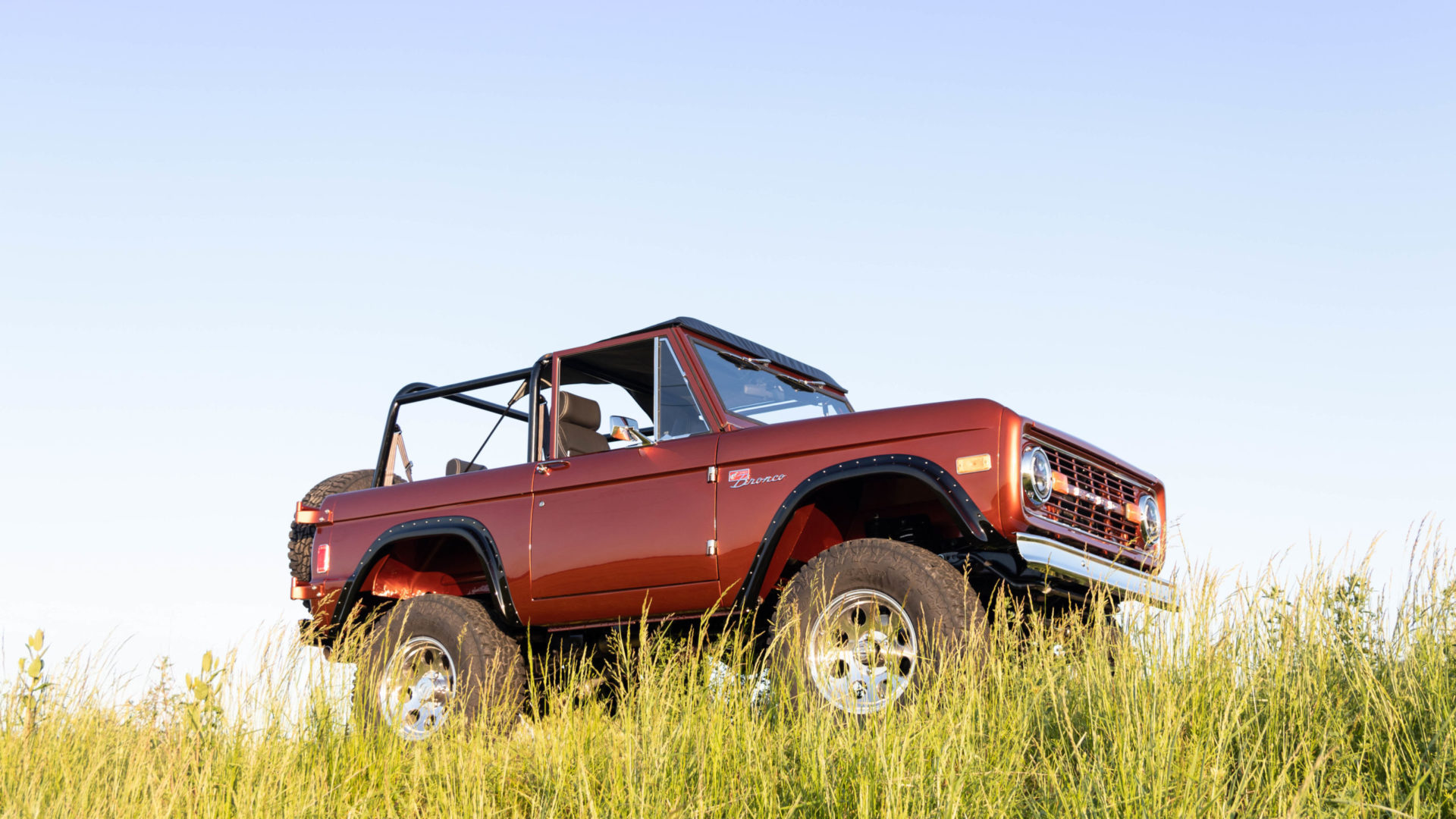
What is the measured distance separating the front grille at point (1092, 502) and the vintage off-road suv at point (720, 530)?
14 mm

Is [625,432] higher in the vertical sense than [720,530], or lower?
higher

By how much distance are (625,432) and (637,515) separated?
41cm

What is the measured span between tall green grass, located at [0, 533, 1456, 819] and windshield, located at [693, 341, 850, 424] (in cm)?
156

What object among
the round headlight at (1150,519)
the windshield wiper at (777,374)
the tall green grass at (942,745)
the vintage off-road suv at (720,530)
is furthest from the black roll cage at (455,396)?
the round headlight at (1150,519)

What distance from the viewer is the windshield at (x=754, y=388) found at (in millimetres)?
6117

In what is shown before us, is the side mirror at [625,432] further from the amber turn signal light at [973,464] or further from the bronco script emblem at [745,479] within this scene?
the amber turn signal light at [973,464]

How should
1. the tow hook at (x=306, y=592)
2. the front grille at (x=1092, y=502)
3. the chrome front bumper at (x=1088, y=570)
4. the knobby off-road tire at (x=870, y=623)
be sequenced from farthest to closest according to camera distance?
1. the tow hook at (x=306, y=592)
2. the front grille at (x=1092, y=502)
3. the chrome front bumper at (x=1088, y=570)
4. the knobby off-road tire at (x=870, y=623)

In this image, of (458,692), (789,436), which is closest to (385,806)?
(458,692)

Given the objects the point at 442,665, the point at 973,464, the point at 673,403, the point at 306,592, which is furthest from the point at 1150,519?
the point at 306,592

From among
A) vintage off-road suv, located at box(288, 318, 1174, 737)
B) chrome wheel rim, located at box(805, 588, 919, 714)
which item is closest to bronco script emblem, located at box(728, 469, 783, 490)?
vintage off-road suv, located at box(288, 318, 1174, 737)

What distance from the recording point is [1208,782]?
324 centimetres

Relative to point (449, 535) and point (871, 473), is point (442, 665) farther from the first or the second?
point (871, 473)

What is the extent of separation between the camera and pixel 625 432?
5738 mm

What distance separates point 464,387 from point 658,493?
1.95 meters
